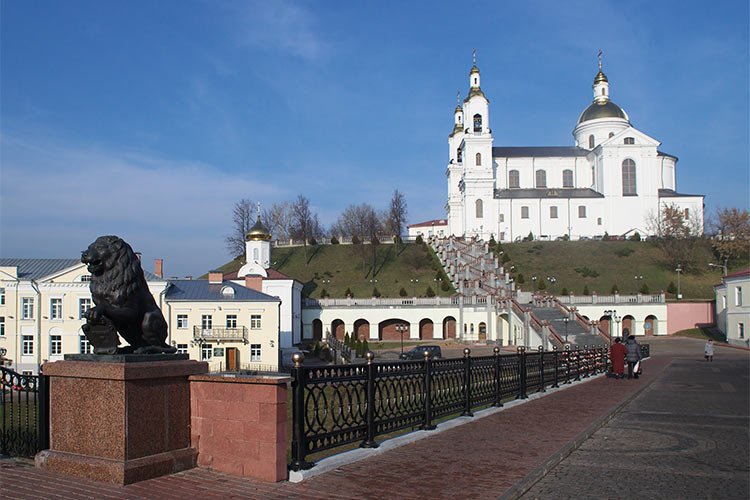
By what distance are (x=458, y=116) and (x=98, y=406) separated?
9878 centimetres

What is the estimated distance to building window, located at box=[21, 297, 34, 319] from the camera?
134ft

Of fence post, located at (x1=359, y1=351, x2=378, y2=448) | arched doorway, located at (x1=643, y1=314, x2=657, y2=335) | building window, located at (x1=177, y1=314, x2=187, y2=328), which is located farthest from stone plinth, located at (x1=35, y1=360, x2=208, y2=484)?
arched doorway, located at (x1=643, y1=314, x2=657, y2=335)

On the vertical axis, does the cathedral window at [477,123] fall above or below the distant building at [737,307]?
above

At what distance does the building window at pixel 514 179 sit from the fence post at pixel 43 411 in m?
87.7

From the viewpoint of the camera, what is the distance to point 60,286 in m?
41.2

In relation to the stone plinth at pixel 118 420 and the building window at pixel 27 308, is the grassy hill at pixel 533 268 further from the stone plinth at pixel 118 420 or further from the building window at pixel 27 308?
the stone plinth at pixel 118 420

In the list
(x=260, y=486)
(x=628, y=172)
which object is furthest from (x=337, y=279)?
(x=260, y=486)

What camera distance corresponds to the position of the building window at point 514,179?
90.8 m

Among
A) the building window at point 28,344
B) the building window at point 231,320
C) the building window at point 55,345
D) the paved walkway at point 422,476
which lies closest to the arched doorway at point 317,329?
the building window at point 231,320

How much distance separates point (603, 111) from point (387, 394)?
91.9m

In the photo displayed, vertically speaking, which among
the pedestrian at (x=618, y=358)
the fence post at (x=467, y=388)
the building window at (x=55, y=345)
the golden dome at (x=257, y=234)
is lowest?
the building window at (x=55, y=345)

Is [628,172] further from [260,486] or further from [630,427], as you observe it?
[260,486]

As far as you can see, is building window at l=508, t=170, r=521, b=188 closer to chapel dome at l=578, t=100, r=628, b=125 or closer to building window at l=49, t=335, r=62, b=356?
chapel dome at l=578, t=100, r=628, b=125

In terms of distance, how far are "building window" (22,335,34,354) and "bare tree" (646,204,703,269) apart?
64225 mm
